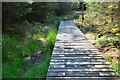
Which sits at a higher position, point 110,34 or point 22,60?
point 22,60

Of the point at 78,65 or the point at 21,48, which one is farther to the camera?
the point at 21,48

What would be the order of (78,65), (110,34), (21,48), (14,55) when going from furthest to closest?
(110,34) → (21,48) → (14,55) → (78,65)

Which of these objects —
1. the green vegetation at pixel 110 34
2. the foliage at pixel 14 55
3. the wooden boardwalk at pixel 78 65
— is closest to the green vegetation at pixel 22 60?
the foliage at pixel 14 55

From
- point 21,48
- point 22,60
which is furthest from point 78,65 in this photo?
point 21,48

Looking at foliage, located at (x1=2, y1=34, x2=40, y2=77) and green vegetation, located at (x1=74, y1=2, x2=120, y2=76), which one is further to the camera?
green vegetation, located at (x1=74, y1=2, x2=120, y2=76)

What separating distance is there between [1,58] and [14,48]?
1.18m

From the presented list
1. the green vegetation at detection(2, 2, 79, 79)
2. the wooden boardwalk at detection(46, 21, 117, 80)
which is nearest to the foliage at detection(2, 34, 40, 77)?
the green vegetation at detection(2, 2, 79, 79)

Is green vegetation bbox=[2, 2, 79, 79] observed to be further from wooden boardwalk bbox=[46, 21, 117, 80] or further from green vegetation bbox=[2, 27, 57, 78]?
wooden boardwalk bbox=[46, 21, 117, 80]

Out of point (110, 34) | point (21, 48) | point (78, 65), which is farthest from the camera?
point (110, 34)

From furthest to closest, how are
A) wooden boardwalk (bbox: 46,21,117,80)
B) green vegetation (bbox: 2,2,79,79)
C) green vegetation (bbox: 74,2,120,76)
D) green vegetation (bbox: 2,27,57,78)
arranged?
green vegetation (bbox: 74,2,120,76), green vegetation (bbox: 2,2,79,79), green vegetation (bbox: 2,27,57,78), wooden boardwalk (bbox: 46,21,117,80)

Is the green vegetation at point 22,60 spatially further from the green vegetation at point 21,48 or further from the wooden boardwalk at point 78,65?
the wooden boardwalk at point 78,65

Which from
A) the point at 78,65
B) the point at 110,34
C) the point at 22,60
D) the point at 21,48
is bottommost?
the point at 21,48

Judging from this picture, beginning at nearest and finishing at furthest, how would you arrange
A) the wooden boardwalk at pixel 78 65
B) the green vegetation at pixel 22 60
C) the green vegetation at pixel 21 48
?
the wooden boardwalk at pixel 78 65, the green vegetation at pixel 22 60, the green vegetation at pixel 21 48

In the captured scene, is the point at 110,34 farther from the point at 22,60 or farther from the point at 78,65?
the point at 78,65
